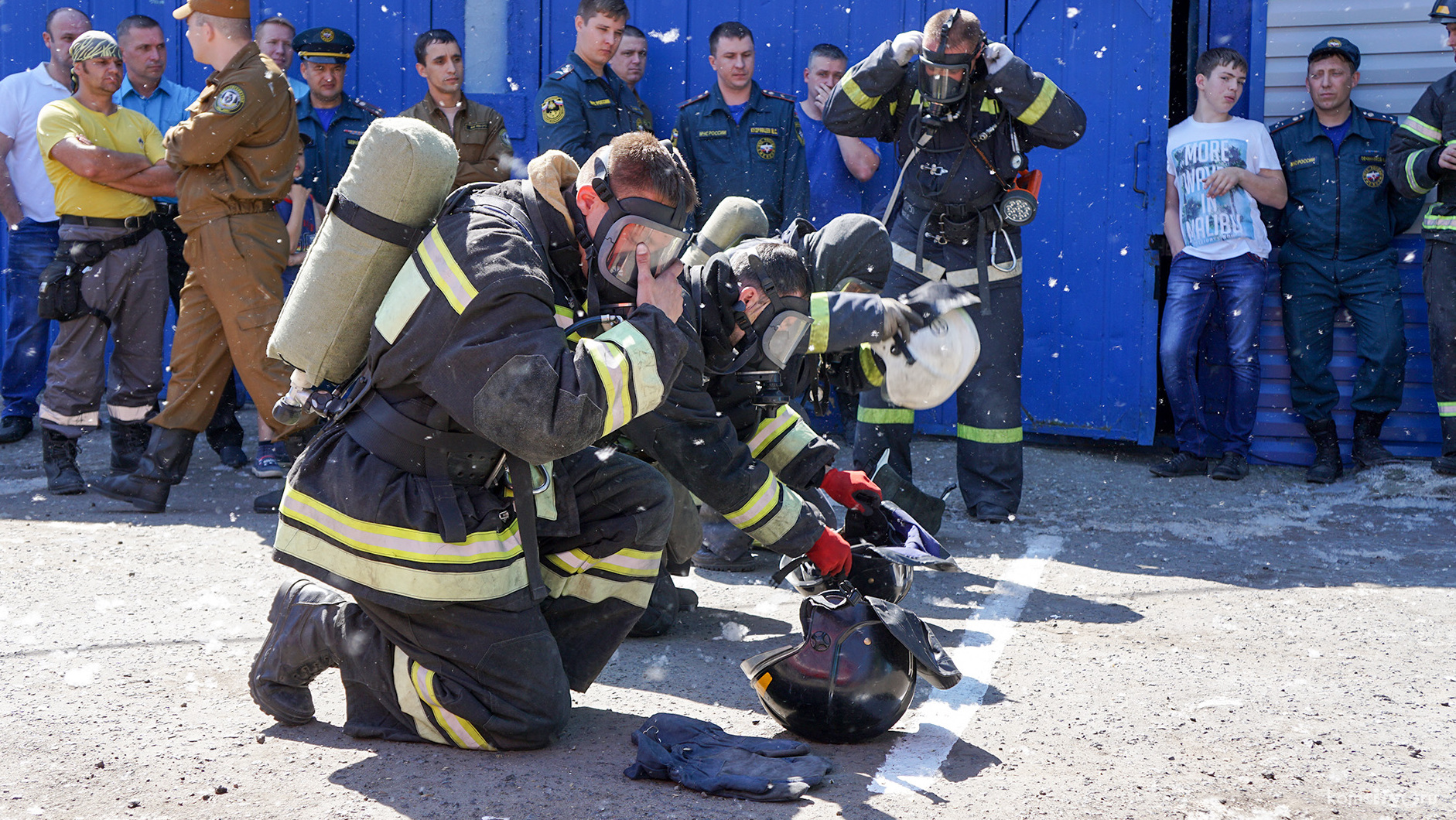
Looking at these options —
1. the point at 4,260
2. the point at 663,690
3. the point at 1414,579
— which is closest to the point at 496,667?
the point at 663,690

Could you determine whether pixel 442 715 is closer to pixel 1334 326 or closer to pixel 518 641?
pixel 518 641

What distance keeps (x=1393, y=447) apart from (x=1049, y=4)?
3289mm

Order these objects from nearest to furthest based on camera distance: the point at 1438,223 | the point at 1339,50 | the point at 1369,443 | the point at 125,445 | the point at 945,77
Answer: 1. the point at 945,77
2. the point at 125,445
3. the point at 1438,223
4. the point at 1339,50
5. the point at 1369,443

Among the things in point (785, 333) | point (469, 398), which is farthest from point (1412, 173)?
point (469, 398)

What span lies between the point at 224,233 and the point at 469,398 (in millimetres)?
3568

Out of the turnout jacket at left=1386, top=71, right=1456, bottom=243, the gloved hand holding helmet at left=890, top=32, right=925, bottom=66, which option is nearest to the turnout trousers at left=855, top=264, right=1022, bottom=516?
the gloved hand holding helmet at left=890, top=32, right=925, bottom=66

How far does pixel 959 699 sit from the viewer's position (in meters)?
3.52

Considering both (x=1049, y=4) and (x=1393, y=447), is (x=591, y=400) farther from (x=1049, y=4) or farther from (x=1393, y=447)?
(x=1393, y=447)

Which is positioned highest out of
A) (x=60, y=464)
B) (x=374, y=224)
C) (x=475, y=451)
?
(x=374, y=224)

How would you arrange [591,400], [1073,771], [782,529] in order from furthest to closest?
[782,529] < [1073,771] < [591,400]

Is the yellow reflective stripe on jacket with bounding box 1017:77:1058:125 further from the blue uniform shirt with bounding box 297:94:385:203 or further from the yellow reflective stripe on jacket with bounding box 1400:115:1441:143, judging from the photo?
the blue uniform shirt with bounding box 297:94:385:203

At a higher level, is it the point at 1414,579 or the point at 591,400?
A: the point at 591,400

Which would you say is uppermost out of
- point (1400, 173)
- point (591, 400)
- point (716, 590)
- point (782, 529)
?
point (1400, 173)

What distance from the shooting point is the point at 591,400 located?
9.13 ft
